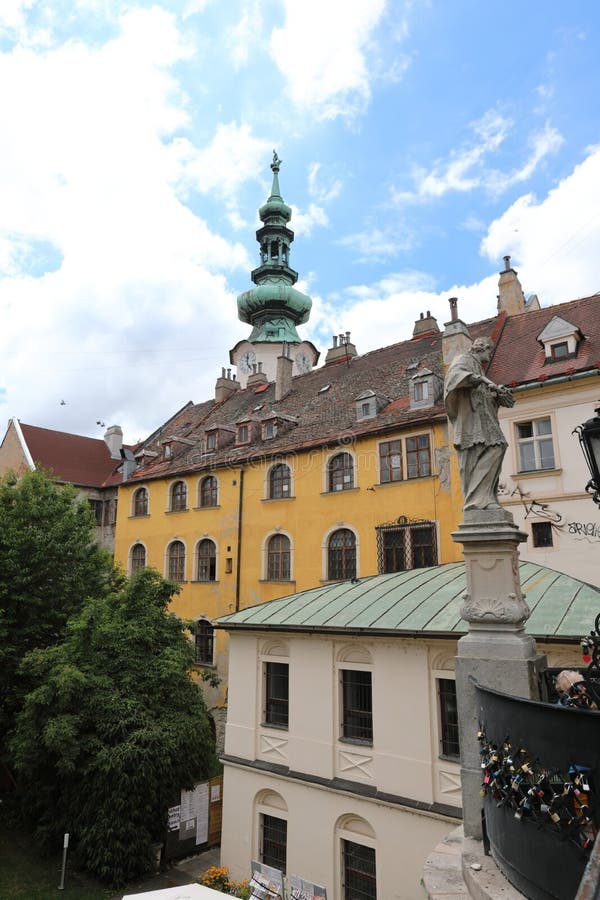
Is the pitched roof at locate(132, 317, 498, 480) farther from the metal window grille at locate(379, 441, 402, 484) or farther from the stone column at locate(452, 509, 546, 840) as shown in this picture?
the stone column at locate(452, 509, 546, 840)

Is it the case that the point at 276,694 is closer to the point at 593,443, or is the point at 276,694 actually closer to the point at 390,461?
the point at 390,461

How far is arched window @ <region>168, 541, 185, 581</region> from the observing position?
27844 mm

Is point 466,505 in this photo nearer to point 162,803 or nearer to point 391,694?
point 391,694

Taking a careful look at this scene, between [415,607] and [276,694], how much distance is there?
15.0 feet

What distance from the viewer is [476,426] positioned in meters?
6.69

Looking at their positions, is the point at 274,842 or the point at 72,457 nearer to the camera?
the point at 274,842

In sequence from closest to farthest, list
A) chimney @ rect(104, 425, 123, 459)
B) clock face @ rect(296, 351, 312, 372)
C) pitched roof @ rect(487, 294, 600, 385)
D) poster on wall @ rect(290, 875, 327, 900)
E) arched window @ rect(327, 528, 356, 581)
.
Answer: poster on wall @ rect(290, 875, 327, 900) < pitched roof @ rect(487, 294, 600, 385) < arched window @ rect(327, 528, 356, 581) < chimney @ rect(104, 425, 123, 459) < clock face @ rect(296, 351, 312, 372)

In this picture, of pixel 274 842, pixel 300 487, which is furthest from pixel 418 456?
pixel 274 842

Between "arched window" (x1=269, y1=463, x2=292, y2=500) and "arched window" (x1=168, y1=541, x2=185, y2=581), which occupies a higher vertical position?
"arched window" (x1=269, y1=463, x2=292, y2=500)

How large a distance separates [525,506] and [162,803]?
40.8ft

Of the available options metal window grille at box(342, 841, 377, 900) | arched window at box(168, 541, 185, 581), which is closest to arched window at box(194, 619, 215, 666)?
arched window at box(168, 541, 185, 581)

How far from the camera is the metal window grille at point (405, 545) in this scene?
19609 mm

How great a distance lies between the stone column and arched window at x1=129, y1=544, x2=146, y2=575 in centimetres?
2575

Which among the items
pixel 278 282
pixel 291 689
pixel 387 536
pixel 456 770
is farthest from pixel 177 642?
pixel 278 282
